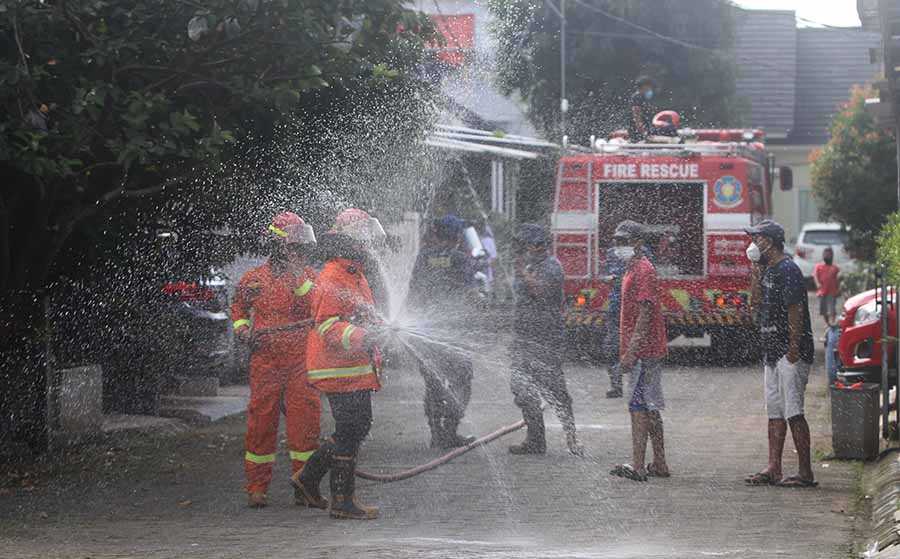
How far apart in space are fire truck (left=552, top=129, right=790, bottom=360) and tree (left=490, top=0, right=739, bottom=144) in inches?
442

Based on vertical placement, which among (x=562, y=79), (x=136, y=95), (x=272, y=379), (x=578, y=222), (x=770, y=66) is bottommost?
(x=272, y=379)

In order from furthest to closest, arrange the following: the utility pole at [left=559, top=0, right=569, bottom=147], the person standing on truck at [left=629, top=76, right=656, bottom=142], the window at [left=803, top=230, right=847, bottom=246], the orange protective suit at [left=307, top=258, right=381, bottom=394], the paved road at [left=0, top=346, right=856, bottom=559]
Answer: the window at [left=803, top=230, right=847, bottom=246]
the utility pole at [left=559, top=0, right=569, bottom=147]
the person standing on truck at [left=629, top=76, right=656, bottom=142]
the orange protective suit at [left=307, top=258, right=381, bottom=394]
the paved road at [left=0, top=346, right=856, bottom=559]

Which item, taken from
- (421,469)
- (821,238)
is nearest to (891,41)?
Result: (421,469)

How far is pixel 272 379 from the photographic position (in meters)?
9.45

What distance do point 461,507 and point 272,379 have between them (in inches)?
54.8

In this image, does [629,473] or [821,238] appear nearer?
[629,473]

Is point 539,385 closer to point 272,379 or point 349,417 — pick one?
point 272,379

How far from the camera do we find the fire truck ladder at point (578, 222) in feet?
61.8

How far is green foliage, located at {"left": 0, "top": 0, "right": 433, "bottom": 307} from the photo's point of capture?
9203 mm

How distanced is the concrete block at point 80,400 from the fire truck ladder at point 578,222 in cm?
777

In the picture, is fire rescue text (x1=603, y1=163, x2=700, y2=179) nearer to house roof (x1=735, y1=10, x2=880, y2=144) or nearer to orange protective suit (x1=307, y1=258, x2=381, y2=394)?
orange protective suit (x1=307, y1=258, x2=381, y2=394)

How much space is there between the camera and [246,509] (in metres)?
9.29

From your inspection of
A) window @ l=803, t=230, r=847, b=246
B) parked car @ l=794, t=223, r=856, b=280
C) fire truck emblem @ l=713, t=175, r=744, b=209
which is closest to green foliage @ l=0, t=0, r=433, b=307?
fire truck emblem @ l=713, t=175, r=744, b=209

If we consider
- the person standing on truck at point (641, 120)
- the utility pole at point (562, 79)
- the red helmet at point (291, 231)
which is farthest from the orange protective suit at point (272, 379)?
the utility pole at point (562, 79)
